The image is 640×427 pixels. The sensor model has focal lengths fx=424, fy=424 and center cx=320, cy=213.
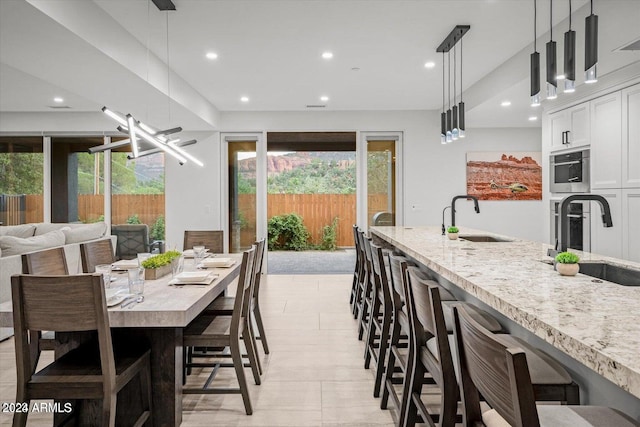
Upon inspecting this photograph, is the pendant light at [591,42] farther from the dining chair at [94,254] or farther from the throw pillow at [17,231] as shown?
the throw pillow at [17,231]

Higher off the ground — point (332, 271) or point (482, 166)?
point (482, 166)

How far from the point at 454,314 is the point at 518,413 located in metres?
0.31

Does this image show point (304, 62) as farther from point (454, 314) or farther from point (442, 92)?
point (454, 314)

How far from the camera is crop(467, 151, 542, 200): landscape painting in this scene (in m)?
7.01

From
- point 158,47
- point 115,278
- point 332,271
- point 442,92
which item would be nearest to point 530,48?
point 442,92

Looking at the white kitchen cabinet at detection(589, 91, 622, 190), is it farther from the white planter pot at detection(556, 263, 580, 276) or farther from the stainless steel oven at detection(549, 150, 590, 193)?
the white planter pot at detection(556, 263, 580, 276)

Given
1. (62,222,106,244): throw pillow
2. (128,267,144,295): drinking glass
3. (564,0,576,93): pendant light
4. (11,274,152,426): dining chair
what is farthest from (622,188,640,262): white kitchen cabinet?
(62,222,106,244): throw pillow

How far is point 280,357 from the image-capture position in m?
3.33

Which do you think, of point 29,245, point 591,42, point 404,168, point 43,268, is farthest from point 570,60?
point 404,168

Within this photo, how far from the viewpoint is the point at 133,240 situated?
712cm

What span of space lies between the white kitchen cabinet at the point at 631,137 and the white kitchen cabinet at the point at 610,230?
7.3 inches

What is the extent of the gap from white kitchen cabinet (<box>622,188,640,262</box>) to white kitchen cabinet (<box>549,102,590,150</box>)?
0.76 meters

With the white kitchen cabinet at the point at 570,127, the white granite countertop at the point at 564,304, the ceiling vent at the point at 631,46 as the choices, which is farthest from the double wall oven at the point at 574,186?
the white granite countertop at the point at 564,304

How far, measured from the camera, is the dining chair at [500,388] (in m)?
0.83
